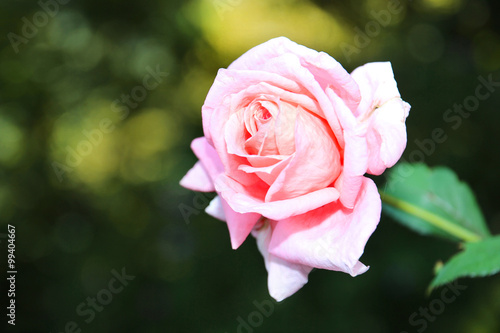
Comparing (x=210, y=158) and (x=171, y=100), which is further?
(x=171, y=100)

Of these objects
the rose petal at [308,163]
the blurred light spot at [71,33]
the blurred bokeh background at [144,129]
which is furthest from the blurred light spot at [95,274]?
the rose petal at [308,163]

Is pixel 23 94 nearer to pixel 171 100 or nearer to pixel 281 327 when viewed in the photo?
pixel 171 100

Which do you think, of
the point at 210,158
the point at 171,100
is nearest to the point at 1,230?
the point at 171,100

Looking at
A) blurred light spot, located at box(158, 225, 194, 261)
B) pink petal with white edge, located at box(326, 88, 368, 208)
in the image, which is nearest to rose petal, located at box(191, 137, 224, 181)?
pink petal with white edge, located at box(326, 88, 368, 208)

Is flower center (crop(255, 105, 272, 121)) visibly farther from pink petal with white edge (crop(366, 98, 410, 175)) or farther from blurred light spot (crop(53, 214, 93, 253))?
blurred light spot (crop(53, 214, 93, 253))

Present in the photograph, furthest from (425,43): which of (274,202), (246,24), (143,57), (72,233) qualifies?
(274,202)

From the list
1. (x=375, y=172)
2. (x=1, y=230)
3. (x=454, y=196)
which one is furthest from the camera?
(x=1, y=230)

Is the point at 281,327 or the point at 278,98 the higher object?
the point at 278,98
